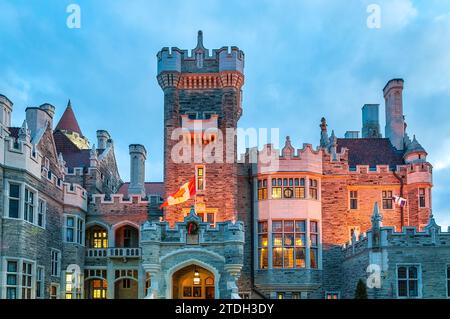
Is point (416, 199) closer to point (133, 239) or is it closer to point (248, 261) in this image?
point (248, 261)

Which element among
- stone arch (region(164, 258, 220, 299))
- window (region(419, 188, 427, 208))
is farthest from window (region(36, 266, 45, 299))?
window (region(419, 188, 427, 208))

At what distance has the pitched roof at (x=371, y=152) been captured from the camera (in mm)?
34094

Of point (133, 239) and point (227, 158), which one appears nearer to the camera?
point (227, 158)

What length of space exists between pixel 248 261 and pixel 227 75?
967 centimetres

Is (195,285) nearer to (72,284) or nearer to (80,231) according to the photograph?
(72,284)

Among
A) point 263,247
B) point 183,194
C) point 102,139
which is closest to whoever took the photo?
point 183,194

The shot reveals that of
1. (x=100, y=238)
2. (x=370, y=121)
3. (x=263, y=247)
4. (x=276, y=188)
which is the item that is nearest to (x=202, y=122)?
(x=276, y=188)

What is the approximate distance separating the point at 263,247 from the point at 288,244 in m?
1.27

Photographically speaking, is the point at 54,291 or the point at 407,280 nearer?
the point at 407,280

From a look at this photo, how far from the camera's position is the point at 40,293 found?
27.0m

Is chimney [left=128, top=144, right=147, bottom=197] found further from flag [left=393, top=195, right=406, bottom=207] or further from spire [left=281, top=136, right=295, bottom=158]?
flag [left=393, top=195, right=406, bottom=207]

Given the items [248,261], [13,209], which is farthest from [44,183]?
[248,261]

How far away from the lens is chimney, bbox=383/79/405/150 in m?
35.8

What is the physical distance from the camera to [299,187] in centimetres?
3116
